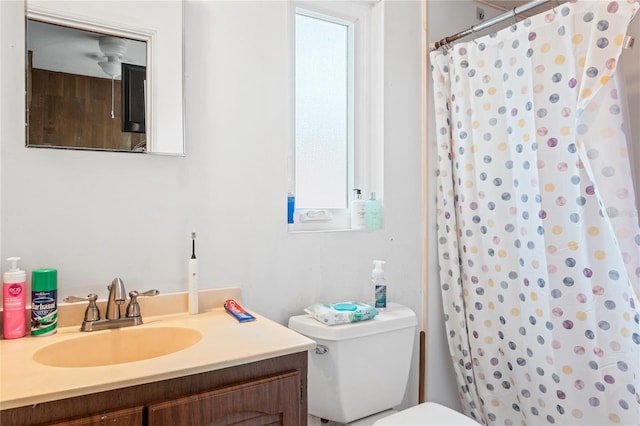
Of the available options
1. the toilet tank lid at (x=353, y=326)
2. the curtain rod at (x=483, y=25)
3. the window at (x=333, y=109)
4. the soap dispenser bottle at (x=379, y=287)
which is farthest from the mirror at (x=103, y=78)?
the curtain rod at (x=483, y=25)

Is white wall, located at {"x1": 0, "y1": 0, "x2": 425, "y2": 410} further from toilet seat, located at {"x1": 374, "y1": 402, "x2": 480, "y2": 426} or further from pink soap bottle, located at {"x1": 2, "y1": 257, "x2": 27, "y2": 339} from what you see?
toilet seat, located at {"x1": 374, "y1": 402, "x2": 480, "y2": 426}

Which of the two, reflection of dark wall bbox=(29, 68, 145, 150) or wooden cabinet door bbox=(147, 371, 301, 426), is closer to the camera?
wooden cabinet door bbox=(147, 371, 301, 426)

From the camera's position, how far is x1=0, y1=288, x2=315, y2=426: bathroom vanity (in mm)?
830

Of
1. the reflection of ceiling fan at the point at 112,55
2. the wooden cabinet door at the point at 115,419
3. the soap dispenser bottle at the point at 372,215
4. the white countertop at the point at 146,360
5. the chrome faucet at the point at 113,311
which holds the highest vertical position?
the reflection of ceiling fan at the point at 112,55

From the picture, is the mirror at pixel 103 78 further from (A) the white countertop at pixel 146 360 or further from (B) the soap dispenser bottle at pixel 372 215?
(B) the soap dispenser bottle at pixel 372 215

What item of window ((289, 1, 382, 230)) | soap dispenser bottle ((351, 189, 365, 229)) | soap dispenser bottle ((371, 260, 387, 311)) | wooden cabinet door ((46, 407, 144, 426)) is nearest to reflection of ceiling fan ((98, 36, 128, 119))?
window ((289, 1, 382, 230))

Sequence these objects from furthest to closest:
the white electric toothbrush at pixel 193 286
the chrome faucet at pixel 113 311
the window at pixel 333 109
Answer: the window at pixel 333 109 < the white electric toothbrush at pixel 193 286 < the chrome faucet at pixel 113 311

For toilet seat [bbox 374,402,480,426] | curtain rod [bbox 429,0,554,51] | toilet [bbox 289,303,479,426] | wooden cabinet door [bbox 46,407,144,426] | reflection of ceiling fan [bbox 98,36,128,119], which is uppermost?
curtain rod [bbox 429,0,554,51]

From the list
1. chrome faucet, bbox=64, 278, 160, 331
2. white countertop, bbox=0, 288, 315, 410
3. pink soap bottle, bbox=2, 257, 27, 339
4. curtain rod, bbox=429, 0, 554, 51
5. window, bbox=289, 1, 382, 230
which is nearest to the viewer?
white countertop, bbox=0, 288, 315, 410

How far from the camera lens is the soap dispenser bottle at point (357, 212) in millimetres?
1775

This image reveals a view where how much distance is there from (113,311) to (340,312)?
0.71 m

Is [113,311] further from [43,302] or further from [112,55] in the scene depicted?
[112,55]

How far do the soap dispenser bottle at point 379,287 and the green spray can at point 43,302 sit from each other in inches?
42.1

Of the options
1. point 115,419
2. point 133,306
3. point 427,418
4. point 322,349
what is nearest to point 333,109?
point 322,349
